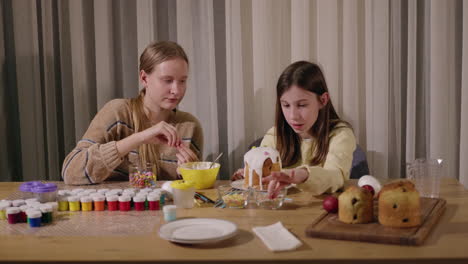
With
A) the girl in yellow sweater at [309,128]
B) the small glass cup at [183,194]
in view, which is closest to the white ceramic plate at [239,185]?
the girl in yellow sweater at [309,128]

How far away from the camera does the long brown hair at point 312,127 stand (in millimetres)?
2186

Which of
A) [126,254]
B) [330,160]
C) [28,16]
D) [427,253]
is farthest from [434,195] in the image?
[28,16]

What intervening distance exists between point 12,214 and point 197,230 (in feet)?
1.83

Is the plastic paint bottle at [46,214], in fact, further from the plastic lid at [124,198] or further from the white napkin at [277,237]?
the white napkin at [277,237]

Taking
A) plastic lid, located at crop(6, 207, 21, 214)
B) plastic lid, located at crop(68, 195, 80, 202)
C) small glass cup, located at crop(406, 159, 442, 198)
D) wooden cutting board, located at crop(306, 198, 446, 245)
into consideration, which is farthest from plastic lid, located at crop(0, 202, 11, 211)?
small glass cup, located at crop(406, 159, 442, 198)

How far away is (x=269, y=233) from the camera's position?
1455 millimetres

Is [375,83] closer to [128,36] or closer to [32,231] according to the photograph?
[128,36]

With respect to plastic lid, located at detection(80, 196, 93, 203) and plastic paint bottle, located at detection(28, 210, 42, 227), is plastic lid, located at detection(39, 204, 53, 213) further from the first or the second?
plastic lid, located at detection(80, 196, 93, 203)

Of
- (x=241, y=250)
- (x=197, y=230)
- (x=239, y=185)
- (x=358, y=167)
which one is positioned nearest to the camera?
(x=241, y=250)

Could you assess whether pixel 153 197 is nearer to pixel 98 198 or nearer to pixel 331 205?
pixel 98 198

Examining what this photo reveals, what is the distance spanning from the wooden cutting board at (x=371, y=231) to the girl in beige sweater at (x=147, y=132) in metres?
0.84

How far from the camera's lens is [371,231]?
1396 mm

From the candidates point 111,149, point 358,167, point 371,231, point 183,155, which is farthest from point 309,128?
point 371,231

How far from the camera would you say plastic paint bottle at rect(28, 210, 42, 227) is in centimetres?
157
